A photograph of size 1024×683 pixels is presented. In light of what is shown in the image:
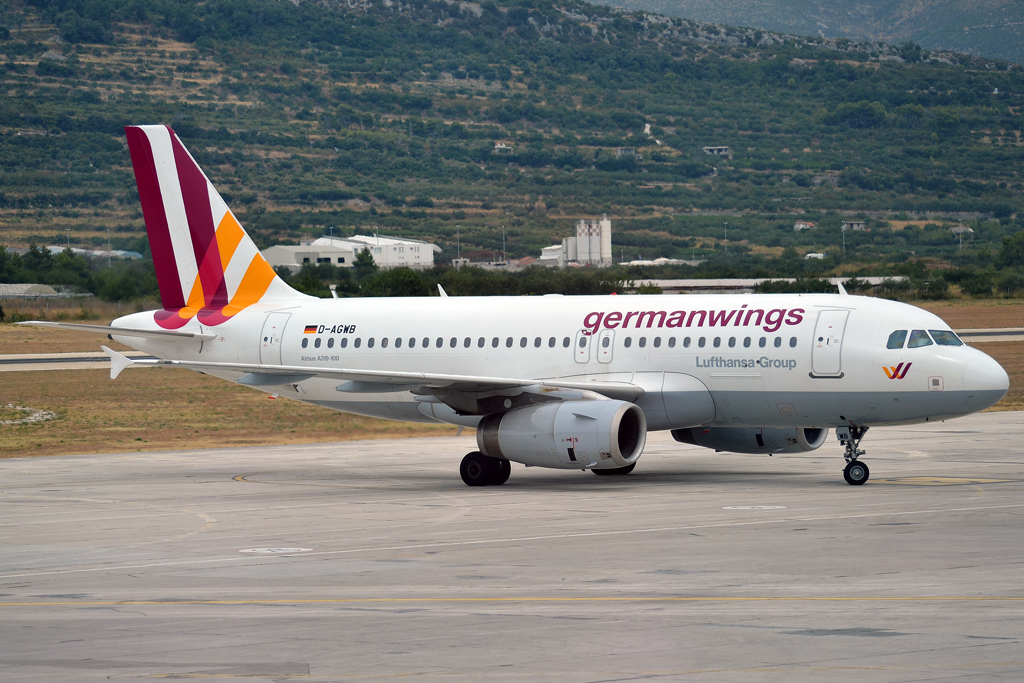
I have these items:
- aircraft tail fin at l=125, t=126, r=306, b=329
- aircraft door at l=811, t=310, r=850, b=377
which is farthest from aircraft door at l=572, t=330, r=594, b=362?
aircraft tail fin at l=125, t=126, r=306, b=329

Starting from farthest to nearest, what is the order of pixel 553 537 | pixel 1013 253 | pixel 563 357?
1. pixel 1013 253
2. pixel 563 357
3. pixel 553 537

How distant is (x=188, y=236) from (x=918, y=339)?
18.6 metres

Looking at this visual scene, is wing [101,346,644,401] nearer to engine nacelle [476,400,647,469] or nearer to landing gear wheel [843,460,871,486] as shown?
engine nacelle [476,400,647,469]

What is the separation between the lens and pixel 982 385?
24297 millimetres

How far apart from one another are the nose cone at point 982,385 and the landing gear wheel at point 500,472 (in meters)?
9.38

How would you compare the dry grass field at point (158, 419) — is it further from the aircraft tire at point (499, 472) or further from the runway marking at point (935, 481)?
the runway marking at point (935, 481)

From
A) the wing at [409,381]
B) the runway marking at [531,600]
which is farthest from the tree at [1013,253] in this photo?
the runway marking at [531,600]

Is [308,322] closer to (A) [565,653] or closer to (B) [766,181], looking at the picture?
(A) [565,653]

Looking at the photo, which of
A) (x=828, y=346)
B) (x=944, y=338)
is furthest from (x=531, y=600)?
(x=944, y=338)

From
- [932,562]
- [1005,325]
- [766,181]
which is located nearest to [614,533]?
[932,562]

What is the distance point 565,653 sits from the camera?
1154cm

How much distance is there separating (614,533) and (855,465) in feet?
25.9

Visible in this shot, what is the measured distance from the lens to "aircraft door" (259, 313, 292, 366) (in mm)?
32125

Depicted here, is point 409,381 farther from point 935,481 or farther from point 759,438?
point 935,481
